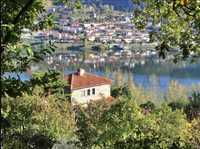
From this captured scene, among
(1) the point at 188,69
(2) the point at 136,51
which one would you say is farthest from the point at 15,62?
A: (2) the point at 136,51

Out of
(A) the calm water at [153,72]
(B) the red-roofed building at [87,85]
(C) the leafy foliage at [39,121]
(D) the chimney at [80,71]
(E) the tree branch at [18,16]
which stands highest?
(E) the tree branch at [18,16]

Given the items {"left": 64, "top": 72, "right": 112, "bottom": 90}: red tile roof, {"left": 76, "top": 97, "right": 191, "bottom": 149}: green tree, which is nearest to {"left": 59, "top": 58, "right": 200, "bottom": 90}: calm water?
{"left": 64, "top": 72, "right": 112, "bottom": 90}: red tile roof

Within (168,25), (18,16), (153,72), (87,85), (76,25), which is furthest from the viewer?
(153,72)

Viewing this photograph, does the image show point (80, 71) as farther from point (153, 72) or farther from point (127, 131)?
point (153, 72)

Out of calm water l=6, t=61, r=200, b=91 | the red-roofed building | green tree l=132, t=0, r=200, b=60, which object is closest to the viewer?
green tree l=132, t=0, r=200, b=60

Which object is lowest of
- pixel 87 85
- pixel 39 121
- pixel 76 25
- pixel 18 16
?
pixel 87 85

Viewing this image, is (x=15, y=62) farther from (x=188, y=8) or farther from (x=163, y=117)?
(x=163, y=117)

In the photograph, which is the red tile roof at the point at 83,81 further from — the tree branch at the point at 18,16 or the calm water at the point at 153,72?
the tree branch at the point at 18,16

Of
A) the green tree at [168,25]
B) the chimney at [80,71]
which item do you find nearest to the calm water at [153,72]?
the chimney at [80,71]

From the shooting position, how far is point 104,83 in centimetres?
6531

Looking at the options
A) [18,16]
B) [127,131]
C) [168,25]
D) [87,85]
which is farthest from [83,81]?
[18,16]

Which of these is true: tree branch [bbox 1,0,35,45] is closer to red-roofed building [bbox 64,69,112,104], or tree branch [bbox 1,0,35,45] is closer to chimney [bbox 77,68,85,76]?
red-roofed building [bbox 64,69,112,104]

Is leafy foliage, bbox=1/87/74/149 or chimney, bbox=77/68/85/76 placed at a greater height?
leafy foliage, bbox=1/87/74/149

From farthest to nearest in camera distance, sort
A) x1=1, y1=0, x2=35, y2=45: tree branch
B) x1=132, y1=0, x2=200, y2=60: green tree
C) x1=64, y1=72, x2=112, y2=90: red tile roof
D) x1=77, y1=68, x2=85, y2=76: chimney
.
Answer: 1. x1=77, y1=68, x2=85, y2=76: chimney
2. x1=64, y1=72, x2=112, y2=90: red tile roof
3. x1=132, y1=0, x2=200, y2=60: green tree
4. x1=1, y1=0, x2=35, y2=45: tree branch
